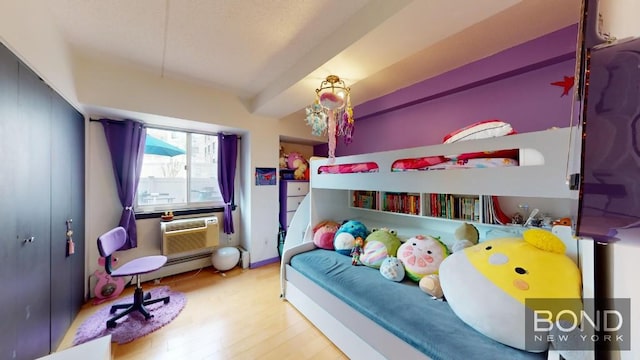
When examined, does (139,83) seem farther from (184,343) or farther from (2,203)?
(184,343)

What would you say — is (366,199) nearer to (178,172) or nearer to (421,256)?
(421,256)

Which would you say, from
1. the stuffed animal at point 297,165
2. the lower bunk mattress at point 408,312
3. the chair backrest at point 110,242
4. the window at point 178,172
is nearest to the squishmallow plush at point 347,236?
the lower bunk mattress at point 408,312

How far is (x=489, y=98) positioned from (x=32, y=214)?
3698 millimetres

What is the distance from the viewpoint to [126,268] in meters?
2.08

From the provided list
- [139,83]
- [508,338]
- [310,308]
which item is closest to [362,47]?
[508,338]

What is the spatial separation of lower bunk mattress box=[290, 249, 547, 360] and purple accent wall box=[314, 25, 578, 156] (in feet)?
5.68

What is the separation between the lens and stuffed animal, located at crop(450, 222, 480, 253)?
68.0 inches

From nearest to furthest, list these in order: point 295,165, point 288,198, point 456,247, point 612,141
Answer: point 612,141 < point 456,247 < point 288,198 < point 295,165

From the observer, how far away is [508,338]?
43.3 inches

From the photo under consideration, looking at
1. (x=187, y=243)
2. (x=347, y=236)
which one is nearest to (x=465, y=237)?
(x=347, y=236)

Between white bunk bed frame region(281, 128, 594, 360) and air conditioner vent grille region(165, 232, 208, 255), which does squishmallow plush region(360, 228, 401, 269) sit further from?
air conditioner vent grille region(165, 232, 208, 255)

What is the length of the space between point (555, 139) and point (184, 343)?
2.81 meters

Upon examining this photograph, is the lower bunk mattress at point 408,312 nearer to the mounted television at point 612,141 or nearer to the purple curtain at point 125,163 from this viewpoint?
the mounted television at point 612,141

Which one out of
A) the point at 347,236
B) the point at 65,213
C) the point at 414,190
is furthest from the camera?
the point at 347,236
